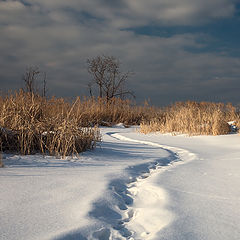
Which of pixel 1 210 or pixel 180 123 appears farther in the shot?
pixel 180 123

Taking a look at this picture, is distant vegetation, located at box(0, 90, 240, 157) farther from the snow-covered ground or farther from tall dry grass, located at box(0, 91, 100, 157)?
the snow-covered ground

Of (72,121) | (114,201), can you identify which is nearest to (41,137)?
(72,121)

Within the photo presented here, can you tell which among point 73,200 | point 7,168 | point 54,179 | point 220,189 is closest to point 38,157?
point 7,168

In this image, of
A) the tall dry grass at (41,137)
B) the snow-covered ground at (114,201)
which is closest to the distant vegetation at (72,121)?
the tall dry grass at (41,137)

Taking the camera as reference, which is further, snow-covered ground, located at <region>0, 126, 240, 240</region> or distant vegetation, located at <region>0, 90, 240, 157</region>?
distant vegetation, located at <region>0, 90, 240, 157</region>

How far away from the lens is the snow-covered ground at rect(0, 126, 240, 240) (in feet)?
3.79

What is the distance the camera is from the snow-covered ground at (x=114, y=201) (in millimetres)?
1154

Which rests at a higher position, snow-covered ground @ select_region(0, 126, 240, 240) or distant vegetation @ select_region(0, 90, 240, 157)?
distant vegetation @ select_region(0, 90, 240, 157)

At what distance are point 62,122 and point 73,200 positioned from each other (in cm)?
192

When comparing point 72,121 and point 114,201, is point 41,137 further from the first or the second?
point 114,201

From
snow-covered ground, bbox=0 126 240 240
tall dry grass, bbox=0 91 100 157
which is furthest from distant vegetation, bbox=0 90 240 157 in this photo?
snow-covered ground, bbox=0 126 240 240

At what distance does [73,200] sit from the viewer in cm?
158

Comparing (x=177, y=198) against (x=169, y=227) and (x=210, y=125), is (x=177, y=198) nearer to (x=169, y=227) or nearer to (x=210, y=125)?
(x=169, y=227)

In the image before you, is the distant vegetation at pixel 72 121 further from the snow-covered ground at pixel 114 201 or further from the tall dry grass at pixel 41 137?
the snow-covered ground at pixel 114 201
